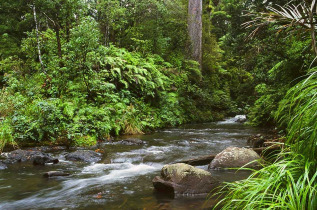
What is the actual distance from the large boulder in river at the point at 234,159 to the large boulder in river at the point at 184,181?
1272 mm

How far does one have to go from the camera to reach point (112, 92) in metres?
11.7

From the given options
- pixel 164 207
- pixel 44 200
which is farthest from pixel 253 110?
pixel 44 200

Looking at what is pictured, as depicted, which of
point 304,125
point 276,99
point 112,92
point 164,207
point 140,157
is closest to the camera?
point 304,125

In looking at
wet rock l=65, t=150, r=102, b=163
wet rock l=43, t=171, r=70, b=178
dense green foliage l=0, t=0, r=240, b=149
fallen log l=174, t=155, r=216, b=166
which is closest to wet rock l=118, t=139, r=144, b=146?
dense green foliage l=0, t=0, r=240, b=149

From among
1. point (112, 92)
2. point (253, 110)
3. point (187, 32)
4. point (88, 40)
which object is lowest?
point (253, 110)

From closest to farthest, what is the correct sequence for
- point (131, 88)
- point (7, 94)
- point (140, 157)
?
point (140, 157)
point (7, 94)
point (131, 88)

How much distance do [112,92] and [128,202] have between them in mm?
A: 7731

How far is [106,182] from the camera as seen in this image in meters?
5.45

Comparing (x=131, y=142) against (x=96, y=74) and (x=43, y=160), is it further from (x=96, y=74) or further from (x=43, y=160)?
(x=96, y=74)

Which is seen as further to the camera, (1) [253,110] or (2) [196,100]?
(2) [196,100]

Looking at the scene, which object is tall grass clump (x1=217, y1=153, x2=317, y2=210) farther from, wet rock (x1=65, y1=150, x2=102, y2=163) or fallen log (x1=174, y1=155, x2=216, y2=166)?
wet rock (x1=65, y1=150, x2=102, y2=163)

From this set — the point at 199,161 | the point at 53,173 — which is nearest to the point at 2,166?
the point at 53,173

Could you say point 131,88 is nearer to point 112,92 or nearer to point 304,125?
point 112,92

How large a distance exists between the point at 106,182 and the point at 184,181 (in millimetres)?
1641
